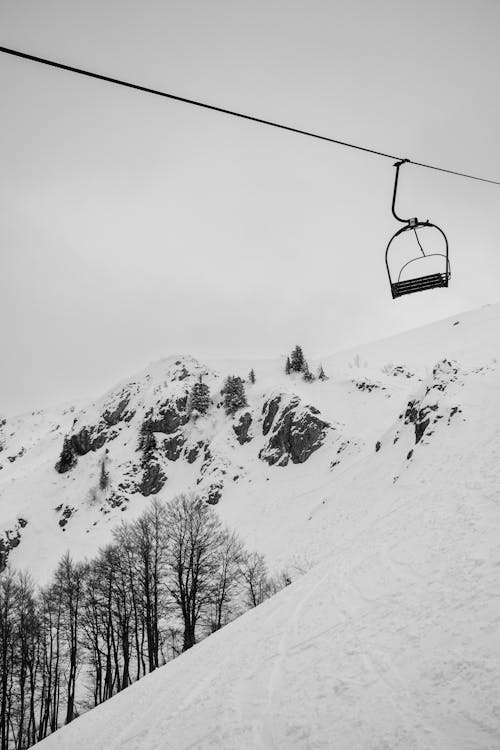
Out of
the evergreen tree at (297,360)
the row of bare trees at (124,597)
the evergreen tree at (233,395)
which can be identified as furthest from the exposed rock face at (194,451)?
the row of bare trees at (124,597)

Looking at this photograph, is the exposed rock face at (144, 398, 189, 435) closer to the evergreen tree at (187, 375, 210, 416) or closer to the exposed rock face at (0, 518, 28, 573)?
the evergreen tree at (187, 375, 210, 416)

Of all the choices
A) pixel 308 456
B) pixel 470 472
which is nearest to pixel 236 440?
pixel 308 456

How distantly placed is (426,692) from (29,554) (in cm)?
6982

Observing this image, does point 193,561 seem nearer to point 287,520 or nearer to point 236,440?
point 287,520

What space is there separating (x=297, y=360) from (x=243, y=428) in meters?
27.0

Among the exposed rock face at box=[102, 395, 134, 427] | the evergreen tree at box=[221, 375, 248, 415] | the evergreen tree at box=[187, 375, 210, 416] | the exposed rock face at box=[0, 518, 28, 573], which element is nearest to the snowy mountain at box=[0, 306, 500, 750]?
the exposed rock face at box=[0, 518, 28, 573]

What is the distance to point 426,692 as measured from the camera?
4809mm

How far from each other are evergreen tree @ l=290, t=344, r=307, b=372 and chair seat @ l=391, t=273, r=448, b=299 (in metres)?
84.2

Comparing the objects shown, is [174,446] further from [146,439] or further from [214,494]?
[214,494]

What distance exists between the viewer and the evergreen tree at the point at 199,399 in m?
81.9

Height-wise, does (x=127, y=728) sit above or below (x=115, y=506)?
below

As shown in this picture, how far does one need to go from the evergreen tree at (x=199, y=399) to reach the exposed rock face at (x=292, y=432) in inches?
688

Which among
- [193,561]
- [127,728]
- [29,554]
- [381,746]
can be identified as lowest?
[127,728]

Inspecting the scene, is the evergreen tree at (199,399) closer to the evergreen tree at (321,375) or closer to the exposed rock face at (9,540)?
the evergreen tree at (321,375)
